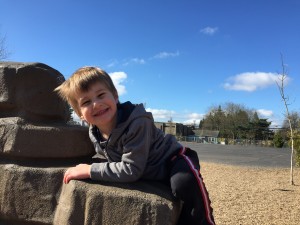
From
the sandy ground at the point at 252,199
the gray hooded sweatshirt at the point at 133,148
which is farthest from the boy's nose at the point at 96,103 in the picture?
the sandy ground at the point at 252,199

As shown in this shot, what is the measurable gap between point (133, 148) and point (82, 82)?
48 centimetres

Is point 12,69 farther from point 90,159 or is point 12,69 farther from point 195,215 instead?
point 195,215

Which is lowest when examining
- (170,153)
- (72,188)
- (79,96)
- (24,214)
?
(24,214)

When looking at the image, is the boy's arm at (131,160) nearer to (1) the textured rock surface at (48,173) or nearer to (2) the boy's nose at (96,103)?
(1) the textured rock surface at (48,173)

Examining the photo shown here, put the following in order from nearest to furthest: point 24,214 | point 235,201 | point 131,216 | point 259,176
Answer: point 131,216 < point 24,214 < point 235,201 < point 259,176

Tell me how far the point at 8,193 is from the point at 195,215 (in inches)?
42.5

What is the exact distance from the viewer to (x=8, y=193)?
1.97 metres

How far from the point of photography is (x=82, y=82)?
196 centimetres

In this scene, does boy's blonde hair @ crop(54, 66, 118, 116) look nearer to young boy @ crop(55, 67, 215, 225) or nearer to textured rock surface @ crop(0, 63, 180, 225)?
young boy @ crop(55, 67, 215, 225)

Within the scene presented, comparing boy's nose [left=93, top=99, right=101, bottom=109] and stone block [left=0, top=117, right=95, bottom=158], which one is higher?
boy's nose [left=93, top=99, right=101, bottom=109]

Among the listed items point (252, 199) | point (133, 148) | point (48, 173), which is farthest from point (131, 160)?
point (252, 199)

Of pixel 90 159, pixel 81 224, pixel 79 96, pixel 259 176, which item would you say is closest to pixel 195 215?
pixel 81 224

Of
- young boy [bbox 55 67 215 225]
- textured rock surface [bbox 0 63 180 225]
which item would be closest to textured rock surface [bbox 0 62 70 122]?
textured rock surface [bbox 0 63 180 225]

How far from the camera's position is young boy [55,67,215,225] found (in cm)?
188
